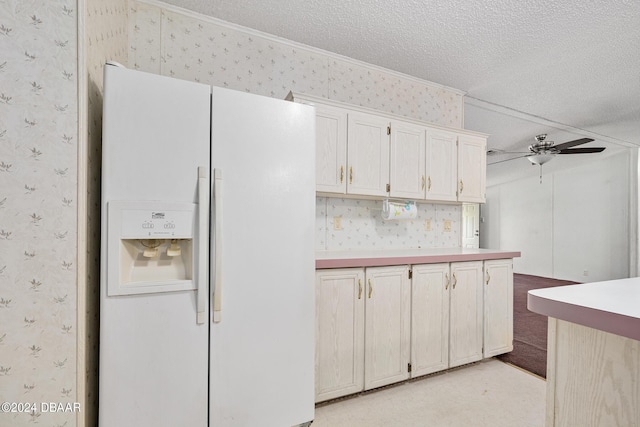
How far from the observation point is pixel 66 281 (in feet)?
3.75

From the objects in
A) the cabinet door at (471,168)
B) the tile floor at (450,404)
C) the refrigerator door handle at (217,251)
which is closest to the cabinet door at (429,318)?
the tile floor at (450,404)

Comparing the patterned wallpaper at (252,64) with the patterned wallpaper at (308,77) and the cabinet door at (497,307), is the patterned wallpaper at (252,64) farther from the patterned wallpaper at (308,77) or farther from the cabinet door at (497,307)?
the cabinet door at (497,307)

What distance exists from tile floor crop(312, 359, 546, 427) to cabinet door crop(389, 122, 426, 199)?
1499 mm

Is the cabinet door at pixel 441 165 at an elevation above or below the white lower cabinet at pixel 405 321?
above

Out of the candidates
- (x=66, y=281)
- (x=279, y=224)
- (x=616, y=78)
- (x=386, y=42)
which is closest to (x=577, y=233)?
(x=616, y=78)

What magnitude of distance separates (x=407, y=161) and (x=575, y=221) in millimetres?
6074

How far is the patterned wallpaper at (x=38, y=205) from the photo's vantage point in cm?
106

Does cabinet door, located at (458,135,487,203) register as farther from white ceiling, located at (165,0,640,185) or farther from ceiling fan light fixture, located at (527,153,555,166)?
ceiling fan light fixture, located at (527,153,555,166)

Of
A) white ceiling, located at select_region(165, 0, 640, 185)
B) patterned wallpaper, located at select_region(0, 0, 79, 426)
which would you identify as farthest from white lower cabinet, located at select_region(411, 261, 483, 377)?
patterned wallpaper, located at select_region(0, 0, 79, 426)

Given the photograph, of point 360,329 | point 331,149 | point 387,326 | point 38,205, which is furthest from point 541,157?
point 38,205

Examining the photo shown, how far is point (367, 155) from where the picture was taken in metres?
2.37

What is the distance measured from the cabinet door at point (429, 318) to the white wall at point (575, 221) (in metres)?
5.74

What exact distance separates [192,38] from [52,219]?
5.55 feet

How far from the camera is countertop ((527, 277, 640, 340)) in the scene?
0.74 metres
